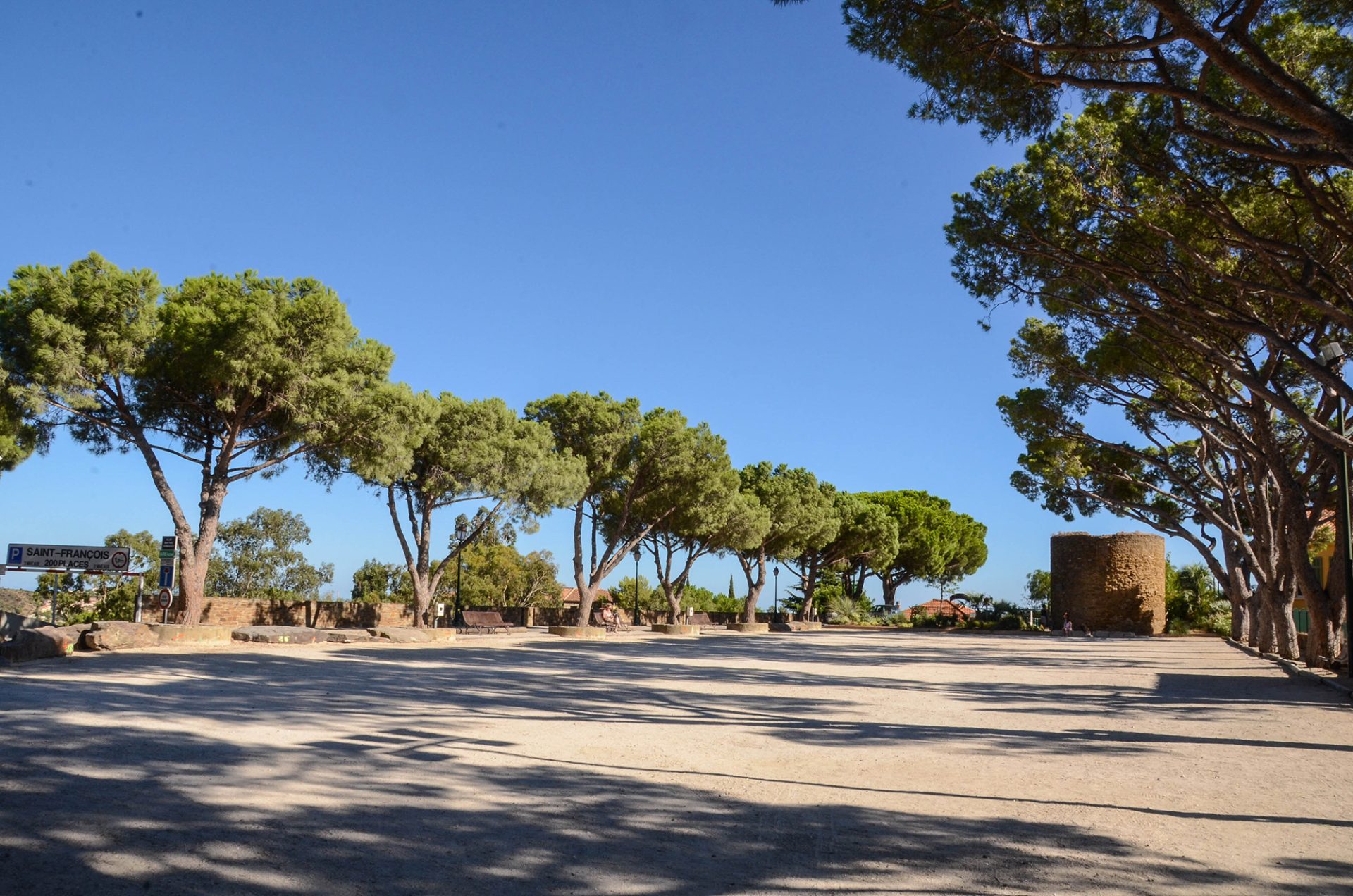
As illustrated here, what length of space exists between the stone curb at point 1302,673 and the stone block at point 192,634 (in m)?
17.5

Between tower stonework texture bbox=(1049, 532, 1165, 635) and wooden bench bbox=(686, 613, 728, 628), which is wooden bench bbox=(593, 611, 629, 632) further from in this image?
tower stonework texture bbox=(1049, 532, 1165, 635)

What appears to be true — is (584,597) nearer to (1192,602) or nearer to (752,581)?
(752,581)

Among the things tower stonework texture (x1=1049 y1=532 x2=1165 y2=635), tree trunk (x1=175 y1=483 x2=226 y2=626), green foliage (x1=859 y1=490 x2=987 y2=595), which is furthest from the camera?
green foliage (x1=859 y1=490 x2=987 y2=595)

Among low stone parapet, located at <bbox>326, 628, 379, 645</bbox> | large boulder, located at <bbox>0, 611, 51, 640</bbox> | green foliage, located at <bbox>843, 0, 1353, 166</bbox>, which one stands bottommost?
low stone parapet, located at <bbox>326, 628, 379, 645</bbox>

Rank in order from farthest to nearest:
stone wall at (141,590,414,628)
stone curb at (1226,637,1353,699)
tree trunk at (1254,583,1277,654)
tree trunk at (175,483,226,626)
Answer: stone wall at (141,590,414,628) < tree trunk at (175,483,226,626) < tree trunk at (1254,583,1277,654) < stone curb at (1226,637,1353,699)

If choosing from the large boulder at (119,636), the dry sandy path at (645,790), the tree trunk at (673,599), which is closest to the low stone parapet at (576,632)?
the tree trunk at (673,599)

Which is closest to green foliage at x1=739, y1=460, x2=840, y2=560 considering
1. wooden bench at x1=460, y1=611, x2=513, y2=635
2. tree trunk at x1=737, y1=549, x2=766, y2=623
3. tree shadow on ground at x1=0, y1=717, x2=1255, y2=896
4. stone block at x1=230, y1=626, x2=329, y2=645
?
tree trunk at x1=737, y1=549, x2=766, y2=623

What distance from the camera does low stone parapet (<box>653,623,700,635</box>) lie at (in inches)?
1248

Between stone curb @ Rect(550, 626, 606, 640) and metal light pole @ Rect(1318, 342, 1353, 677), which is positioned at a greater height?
metal light pole @ Rect(1318, 342, 1353, 677)

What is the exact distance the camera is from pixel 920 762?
20.3 feet

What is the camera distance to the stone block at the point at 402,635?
20344mm

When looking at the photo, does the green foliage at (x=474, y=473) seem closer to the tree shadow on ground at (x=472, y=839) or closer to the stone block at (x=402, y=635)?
the stone block at (x=402, y=635)

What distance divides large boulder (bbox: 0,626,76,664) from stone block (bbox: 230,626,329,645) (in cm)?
424

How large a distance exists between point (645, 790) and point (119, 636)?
43.4ft
